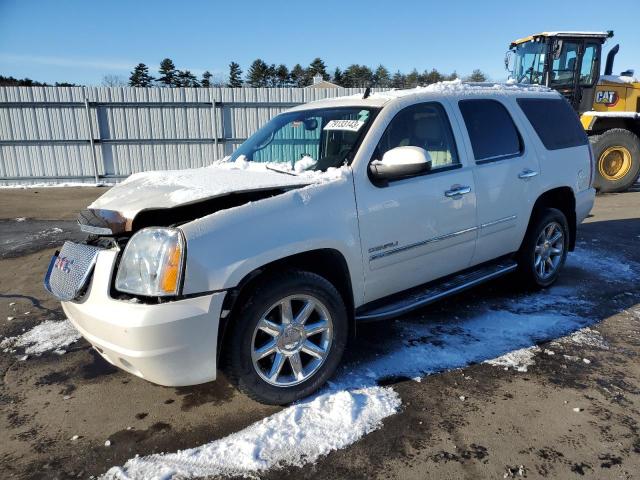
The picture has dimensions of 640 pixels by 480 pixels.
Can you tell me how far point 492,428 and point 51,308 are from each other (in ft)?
13.4

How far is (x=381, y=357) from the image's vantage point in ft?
11.5

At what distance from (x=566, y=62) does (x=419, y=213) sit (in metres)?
9.85

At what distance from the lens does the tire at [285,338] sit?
2.63 m

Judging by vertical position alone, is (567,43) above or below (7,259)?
above

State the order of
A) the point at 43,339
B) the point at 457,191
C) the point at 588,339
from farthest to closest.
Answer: the point at 43,339 < the point at 588,339 < the point at 457,191

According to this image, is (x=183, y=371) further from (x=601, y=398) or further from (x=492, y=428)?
(x=601, y=398)

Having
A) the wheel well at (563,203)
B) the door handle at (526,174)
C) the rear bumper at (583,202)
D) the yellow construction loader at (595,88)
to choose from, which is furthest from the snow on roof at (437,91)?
the yellow construction loader at (595,88)

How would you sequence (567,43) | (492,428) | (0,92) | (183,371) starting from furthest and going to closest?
1. (0,92)
2. (567,43)
3. (492,428)
4. (183,371)

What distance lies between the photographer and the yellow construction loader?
10.7m

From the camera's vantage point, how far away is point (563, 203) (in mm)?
4945

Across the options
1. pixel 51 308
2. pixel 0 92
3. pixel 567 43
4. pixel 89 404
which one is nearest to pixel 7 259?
pixel 51 308

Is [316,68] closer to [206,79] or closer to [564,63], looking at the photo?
[206,79]

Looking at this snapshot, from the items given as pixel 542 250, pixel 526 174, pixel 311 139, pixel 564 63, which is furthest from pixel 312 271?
pixel 564 63

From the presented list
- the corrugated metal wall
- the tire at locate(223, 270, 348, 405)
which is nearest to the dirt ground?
the tire at locate(223, 270, 348, 405)
